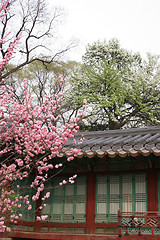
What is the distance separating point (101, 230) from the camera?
9.99m

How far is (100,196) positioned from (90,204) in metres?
0.44

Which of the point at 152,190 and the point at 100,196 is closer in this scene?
the point at 152,190

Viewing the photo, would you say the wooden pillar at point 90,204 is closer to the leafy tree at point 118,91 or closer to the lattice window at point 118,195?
the lattice window at point 118,195

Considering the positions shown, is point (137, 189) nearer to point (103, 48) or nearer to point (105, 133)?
point (105, 133)

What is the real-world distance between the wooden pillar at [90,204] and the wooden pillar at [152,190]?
1.91 metres

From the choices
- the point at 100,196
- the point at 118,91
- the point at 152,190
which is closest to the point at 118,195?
the point at 100,196

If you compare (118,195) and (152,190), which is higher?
(152,190)

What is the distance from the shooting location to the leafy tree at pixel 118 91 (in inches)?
1058

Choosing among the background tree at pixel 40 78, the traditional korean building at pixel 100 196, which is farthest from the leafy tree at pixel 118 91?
the traditional korean building at pixel 100 196

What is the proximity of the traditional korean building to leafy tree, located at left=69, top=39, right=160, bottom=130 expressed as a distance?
15.6 meters

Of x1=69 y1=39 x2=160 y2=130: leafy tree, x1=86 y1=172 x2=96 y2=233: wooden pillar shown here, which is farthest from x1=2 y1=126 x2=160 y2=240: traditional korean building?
x1=69 y1=39 x2=160 y2=130: leafy tree

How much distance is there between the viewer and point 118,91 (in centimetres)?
2723

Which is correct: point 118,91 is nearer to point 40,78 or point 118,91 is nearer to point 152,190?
point 40,78

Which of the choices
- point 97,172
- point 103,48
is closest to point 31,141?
point 97,172
